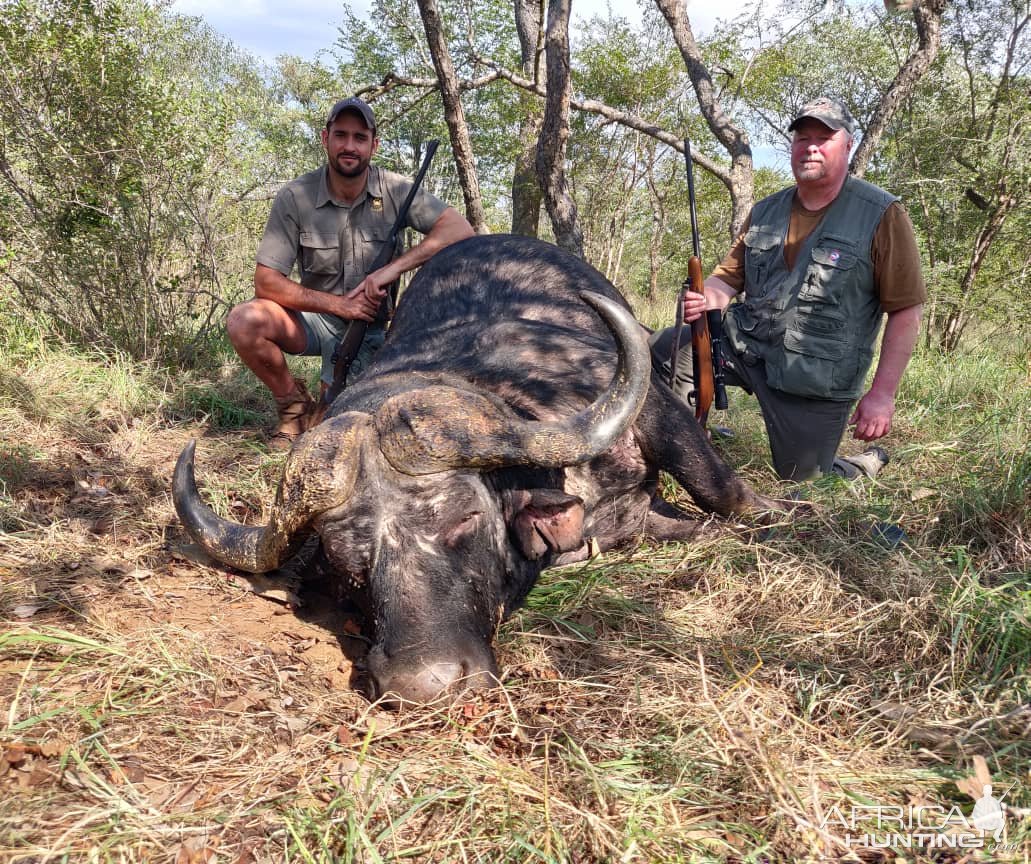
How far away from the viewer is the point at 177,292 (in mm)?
6363

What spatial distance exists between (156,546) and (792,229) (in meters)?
4.22

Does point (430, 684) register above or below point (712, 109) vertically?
below

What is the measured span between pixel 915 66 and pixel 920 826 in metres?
7.66

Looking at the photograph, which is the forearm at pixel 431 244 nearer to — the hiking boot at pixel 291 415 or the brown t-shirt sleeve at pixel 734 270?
the hiking boot at pixel 291 415

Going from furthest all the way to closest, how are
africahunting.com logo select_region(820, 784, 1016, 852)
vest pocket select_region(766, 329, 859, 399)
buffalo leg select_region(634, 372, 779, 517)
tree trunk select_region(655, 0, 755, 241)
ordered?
tree trunk select_region(655, 0, 755, 241) < vest pocket select_region(766, 329, 859, 399) < buffalo leg select_region(634, 372, 779, 517) < africahunting.com logo select_region(820, 784, 1016, 852)

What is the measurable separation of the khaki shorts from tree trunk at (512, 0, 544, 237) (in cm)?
369

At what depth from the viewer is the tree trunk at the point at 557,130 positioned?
6785 millimetres

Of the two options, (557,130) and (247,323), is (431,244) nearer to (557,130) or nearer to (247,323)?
(247,323)

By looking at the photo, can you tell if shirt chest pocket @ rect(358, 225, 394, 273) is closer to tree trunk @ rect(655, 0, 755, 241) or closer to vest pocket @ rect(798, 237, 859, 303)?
vest pocket @ rect(798, 237, 859, 303)

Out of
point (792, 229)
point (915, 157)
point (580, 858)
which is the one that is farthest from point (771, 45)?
point (580, 858)

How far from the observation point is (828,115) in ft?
13.2

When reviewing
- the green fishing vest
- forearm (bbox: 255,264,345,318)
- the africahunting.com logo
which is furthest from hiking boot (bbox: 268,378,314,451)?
the africahunting.com logo

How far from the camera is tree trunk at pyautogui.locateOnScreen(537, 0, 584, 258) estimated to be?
679cm

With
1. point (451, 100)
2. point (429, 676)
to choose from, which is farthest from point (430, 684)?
point (451, 100)
